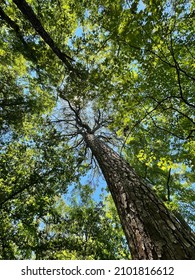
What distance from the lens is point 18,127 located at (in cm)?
909

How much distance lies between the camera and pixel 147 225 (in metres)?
2.61

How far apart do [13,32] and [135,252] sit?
7425mm

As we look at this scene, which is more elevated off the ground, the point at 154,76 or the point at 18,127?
the point at 18,127

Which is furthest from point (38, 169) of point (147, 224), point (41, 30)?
point (147, 224)

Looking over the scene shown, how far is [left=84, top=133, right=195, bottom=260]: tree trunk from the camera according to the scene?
2176mm

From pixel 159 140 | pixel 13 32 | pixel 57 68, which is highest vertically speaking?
pixel 13 32

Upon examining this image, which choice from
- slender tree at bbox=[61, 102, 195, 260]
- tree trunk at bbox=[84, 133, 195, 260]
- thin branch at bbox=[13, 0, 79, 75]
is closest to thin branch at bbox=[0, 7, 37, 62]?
thin branch at bbox=[13, 0, 79, 75]

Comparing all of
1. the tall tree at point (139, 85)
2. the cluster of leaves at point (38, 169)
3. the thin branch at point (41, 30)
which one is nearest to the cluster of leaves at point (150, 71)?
the tall tree at point (139, 85)

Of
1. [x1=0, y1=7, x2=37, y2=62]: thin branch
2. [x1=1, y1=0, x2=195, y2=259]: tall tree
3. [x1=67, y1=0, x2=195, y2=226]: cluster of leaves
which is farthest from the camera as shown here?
[x1=0, y1=7, x2=37, y2=62]: thin branch

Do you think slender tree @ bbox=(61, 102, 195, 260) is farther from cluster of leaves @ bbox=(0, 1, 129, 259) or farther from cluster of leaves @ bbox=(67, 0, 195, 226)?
cluster of leaves @ bbox=(0, 1, 129, 259)

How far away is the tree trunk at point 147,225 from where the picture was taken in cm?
218

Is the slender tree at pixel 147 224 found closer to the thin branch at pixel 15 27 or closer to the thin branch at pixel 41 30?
the thin branch at pixel 41 30
